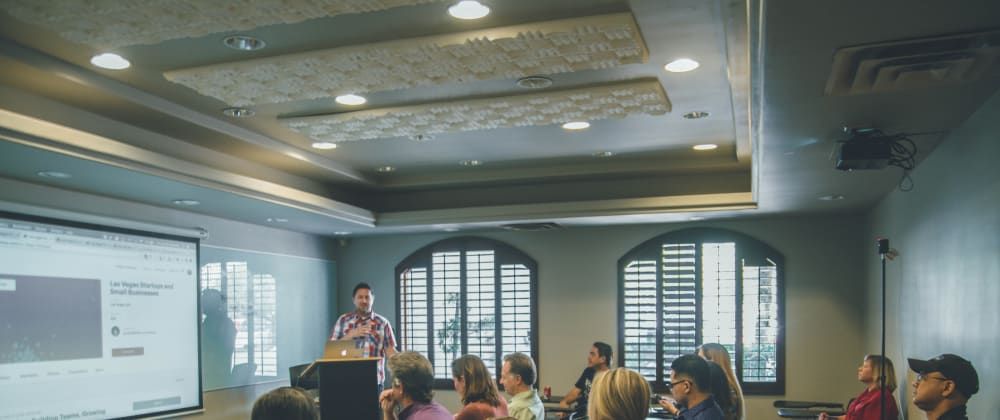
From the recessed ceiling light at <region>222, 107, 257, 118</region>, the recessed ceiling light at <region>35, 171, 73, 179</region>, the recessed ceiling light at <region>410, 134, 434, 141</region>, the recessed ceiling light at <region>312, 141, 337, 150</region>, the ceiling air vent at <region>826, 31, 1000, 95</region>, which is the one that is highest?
the recessed ceiling light at <region>222, 107, 257, 118</region>

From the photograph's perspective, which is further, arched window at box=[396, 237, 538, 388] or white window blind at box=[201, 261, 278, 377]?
arched window at box=[396, 237, 538, 388]

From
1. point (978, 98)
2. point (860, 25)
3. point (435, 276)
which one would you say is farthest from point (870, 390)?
point (435, 276)

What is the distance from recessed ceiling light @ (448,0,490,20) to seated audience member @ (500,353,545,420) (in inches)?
88.7

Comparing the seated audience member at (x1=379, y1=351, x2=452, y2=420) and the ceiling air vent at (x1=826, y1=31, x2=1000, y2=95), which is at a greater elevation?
the ceiling air vent at (x1=826, y1=31, x2=1000, y2=95)

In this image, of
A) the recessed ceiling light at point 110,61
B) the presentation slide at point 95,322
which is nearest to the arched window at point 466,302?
the presentation slide at point 95,322

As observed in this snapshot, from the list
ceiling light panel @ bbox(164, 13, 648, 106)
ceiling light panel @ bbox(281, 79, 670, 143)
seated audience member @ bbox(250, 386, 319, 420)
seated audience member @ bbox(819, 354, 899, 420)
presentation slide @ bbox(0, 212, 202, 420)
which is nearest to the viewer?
seated audience member @ bbox(250, 386, 319, 420)

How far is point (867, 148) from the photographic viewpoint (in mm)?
3854

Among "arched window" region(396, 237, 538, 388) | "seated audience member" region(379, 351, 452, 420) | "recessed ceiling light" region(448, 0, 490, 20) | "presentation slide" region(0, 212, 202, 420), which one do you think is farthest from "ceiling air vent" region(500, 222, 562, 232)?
"recessed ceiling light" region(448, 0, 490, 20)

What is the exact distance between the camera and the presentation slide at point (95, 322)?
16.7 ft

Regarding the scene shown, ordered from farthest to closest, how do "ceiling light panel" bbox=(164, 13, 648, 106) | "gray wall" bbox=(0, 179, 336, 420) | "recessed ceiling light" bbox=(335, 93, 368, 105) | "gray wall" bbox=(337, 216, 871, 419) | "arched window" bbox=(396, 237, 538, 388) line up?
"arched window" bbox=(396, 237, 538, 388) < "gray wall" bbox=(337, 216, 871, 419) < "gray wall" bbox=(0, 179, 336, 420) < "recessed ceiling light" bbox=(335, 93, 368, 105) < "ceiling light panel" bbox=(164, 13, 648, 106)

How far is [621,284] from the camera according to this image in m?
8.23

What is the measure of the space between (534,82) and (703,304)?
14.6 feet

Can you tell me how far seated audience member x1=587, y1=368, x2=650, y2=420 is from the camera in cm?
278

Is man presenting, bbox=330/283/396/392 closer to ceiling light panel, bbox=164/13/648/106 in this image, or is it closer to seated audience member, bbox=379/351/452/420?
seated audience member, bbox=379/351/452/420
